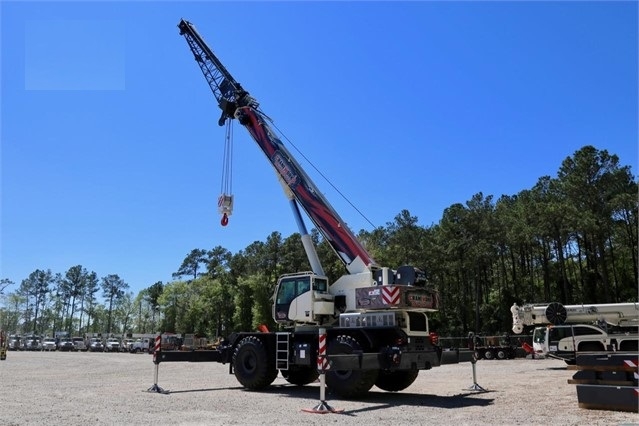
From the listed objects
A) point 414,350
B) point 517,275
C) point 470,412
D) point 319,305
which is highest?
point 517,275

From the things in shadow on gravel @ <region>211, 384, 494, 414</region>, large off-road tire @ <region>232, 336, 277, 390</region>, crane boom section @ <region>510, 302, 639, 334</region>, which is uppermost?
crane boom section @ <region>510, 302, 639, 334</region>

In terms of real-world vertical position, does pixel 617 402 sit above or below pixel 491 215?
below

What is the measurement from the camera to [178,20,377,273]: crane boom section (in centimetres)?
1620

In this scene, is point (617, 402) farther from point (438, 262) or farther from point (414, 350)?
point (438, 262)

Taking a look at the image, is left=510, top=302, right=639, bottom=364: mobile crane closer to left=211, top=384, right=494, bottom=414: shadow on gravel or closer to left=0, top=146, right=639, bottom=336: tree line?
left=211, top=384, right=494, bottom=414: shadow on gravel

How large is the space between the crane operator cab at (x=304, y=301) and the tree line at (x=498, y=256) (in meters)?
33.6

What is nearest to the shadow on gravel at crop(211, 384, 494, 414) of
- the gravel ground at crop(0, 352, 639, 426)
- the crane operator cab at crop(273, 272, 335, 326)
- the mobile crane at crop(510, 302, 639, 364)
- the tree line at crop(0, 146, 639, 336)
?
the gravel ground at crop(0, 352, 639, 426)

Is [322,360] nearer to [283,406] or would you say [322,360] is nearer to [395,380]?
[283,406]

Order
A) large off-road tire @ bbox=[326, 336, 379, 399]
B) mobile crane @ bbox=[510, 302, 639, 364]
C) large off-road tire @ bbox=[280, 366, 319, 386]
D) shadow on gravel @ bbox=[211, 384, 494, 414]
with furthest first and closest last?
1. mobile crane @ bbox=[510, 302, 639, 364]
2. large off-road tire @ bbox=[280, 366, 319, 386]
3. large off-road tire @ bbox=[326, 336, 379, 399]
4. shadow on gravel @ bbox=[211, 384, 494, 414]

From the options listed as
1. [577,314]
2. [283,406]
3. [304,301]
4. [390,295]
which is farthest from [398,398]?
[577,314]

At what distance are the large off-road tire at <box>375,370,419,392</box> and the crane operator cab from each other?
89.0 inches

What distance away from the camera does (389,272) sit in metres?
14.5

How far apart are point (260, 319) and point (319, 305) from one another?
57.9m

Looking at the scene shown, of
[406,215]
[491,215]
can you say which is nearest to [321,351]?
[491,215]
